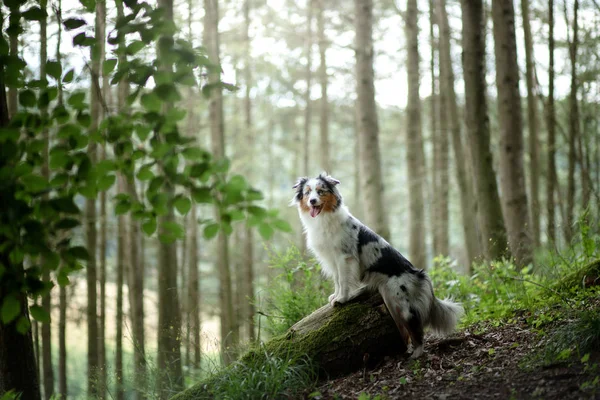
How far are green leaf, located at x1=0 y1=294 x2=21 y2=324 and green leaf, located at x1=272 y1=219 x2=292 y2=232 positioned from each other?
1469mm

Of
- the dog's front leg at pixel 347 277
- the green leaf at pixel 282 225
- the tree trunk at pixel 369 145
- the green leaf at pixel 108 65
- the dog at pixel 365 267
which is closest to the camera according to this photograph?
the green leaf at pixel 282 225

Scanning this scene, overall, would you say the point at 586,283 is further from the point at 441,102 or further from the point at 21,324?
the point at 441,102

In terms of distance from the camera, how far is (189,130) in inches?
588

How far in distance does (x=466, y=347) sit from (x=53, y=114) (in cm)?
437

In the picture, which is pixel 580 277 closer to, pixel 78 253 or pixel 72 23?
pixel 78 253

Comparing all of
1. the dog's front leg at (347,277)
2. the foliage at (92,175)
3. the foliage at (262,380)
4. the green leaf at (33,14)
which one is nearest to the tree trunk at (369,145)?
the dog's front leg at (347,277)

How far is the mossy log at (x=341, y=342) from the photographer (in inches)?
208

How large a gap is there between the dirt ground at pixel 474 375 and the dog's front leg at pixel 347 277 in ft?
2.49

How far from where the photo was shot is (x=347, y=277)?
5.80 m

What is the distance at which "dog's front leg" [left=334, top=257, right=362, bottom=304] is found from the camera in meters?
5.72

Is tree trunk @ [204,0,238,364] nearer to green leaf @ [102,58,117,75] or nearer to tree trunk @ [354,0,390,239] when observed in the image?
tree trunk @ [354,0,390,239]

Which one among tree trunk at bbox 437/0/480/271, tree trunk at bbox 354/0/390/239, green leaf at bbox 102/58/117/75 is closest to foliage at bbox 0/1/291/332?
green leaf at bbox 102/58/117/75

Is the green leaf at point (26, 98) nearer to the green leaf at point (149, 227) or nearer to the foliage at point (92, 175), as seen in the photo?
the foliage at point (92, 175)

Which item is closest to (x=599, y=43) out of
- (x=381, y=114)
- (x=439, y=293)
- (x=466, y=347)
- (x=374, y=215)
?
(x=374, y=215)
